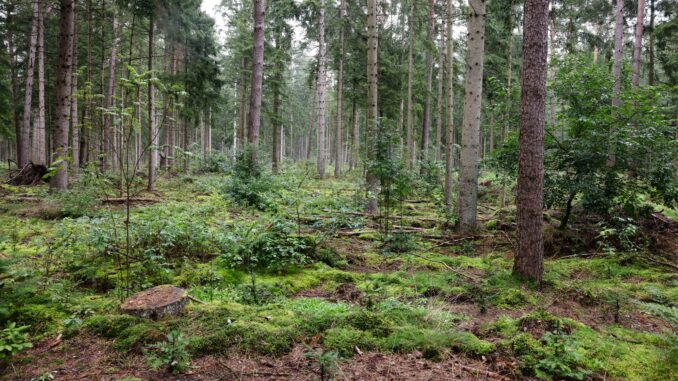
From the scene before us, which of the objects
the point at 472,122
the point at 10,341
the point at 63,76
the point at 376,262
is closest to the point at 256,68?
the point at 63,76

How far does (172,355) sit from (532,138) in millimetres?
5048

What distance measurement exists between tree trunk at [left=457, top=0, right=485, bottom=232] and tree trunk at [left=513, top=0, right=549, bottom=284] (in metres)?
3.14

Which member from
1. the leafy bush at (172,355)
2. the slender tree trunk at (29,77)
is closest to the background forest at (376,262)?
the leafy bush at (172,355)

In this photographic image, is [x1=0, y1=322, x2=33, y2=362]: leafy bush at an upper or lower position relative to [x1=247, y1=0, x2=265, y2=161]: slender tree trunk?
lower

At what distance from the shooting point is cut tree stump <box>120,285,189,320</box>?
12.5 feet

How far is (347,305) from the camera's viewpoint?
15.2 feet

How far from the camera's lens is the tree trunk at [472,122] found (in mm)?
8430

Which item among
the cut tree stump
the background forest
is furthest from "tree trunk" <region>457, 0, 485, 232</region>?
the cut tree stump

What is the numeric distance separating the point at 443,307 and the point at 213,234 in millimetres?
3863

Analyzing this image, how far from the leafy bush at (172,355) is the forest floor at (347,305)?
3 cm

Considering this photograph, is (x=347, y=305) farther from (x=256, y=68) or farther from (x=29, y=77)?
(x=29, y=77)

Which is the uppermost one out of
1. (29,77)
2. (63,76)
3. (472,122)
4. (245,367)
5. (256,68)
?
(29,77)

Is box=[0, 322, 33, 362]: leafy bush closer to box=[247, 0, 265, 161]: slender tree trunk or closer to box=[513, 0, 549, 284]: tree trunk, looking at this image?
box=[513, 0, 549, 284]: tree trunk

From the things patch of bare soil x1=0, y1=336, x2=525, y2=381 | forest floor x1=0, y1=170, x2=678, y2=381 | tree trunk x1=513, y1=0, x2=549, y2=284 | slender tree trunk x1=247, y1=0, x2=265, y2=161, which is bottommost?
patch of bare soil x1=0, y1=336, x2=525, y2=381
